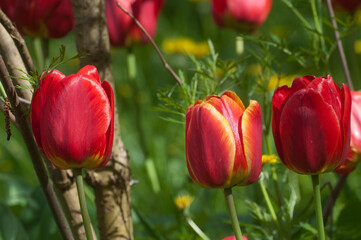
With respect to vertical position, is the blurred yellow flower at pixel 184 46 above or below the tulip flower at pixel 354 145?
below

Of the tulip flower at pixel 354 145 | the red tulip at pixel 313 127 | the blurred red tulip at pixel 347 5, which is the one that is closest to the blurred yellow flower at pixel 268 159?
the tulip flower at pixel 354 145

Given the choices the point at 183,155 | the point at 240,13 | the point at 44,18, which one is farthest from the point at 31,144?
the point at 183,155

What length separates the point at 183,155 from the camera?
156 cm

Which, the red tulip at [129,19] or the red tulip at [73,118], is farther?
the red tulip at [129,19]

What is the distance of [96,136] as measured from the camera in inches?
19.5

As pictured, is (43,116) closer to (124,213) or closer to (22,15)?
(124,213)

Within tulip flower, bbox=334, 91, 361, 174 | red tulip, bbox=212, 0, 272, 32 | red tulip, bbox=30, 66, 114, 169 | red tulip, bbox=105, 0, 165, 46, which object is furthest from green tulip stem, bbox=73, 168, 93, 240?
red tulip, bbox=212, 0, 272, 32

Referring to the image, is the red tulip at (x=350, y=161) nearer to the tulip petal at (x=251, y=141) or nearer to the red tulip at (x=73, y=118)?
the tulip petal at (x=251, y=141)

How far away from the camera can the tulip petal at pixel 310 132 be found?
493mm

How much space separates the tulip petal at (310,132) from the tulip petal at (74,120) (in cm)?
15

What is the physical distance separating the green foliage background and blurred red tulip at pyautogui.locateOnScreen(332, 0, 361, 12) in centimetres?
2

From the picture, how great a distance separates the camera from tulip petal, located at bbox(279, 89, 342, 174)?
49 cm

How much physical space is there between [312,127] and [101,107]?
0.57ft

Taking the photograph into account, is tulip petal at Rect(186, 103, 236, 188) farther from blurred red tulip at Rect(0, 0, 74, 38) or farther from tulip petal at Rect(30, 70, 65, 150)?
blurred red tulip at Rect(0, 0, 74, 38)
